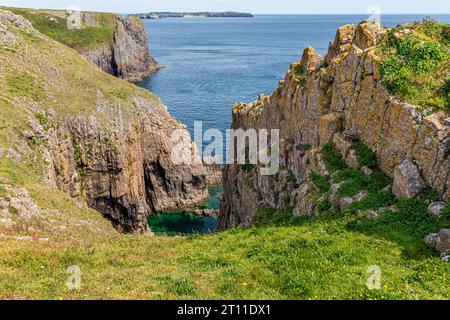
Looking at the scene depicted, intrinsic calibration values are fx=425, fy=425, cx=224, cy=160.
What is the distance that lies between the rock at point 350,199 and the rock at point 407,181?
1.94 m

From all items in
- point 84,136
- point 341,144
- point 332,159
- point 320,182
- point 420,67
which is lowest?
point 84,136

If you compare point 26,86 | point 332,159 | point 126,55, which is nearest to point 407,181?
point 332,159

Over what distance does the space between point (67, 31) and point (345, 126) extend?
175m

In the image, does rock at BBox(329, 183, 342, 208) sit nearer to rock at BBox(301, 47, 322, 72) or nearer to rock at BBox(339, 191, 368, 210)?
rock at BBox(339, 191, 368, 210)

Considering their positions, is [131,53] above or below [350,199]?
above

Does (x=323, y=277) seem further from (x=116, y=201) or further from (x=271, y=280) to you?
(x=116, y=201)

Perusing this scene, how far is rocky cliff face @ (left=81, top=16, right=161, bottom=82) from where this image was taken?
595 feet

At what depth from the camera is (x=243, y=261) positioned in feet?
76.3

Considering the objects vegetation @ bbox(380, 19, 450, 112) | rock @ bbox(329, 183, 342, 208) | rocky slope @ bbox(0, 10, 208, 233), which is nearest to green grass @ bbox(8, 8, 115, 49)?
rocky slope @ bbox(0, 10, 208, 233)

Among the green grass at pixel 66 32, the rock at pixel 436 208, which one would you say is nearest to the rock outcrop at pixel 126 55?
the green grass at pixel 66 32

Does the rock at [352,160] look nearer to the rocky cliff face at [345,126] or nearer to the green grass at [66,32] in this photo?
the rocky cliff face at [345,126]

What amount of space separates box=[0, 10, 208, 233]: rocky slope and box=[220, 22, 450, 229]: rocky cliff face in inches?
897

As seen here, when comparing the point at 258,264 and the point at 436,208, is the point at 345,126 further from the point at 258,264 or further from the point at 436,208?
the point at 258,264

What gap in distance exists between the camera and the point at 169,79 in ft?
564
